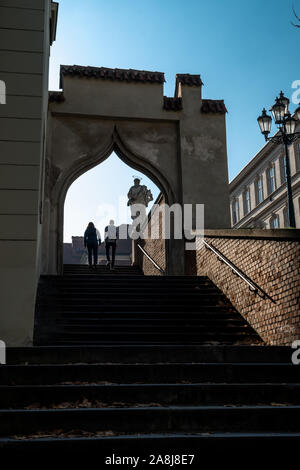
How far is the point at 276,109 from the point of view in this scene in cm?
1225

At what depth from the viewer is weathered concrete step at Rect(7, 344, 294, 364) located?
226 inches

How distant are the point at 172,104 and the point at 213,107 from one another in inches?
44.3

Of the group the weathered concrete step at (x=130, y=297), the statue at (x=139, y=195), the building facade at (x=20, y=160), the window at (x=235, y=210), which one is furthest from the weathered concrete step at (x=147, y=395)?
the window at (x=235, y=210)

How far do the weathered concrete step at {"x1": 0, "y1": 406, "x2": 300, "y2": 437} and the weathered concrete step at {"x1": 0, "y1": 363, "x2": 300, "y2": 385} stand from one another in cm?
89

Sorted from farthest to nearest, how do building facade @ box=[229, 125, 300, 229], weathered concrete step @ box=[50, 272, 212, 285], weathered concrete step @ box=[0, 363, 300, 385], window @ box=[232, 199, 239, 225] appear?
window @ box=[232, 199, 239, 225]
building facade @ box=[229, 125, 300, 229]
weathered concrete step @ box=[50, 272, 212, 285]
weathered concrete step @ box=[0, 363, 300, 385]

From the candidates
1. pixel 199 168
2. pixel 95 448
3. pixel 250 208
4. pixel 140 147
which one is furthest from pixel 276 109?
pixel 250 208

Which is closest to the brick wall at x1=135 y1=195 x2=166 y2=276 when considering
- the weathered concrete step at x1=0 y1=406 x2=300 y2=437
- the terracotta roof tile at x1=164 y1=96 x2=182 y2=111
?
the terracotta roof tile at x1=164 y1=96 x2=182 y2=111

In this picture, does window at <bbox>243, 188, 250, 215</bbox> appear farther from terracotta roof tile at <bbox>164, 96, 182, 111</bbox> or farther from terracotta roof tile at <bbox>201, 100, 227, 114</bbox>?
terracotta roof tile at <bbox>164, 96, 182, 111</bbox>

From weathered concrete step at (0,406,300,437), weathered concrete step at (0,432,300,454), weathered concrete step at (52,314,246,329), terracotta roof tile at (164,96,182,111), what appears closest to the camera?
weathered concrete step at (0,432,300,454)

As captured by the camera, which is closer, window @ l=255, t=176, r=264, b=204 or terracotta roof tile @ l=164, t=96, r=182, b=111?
terracotta roof tile @ l=164, t=96, r=182, b=111

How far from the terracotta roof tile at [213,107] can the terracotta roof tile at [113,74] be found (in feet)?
4.41

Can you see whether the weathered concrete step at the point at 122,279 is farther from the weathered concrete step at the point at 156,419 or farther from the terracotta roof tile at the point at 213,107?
the terracotta roof tile at the point at 213,107

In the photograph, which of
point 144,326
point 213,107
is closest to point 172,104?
point 213,107

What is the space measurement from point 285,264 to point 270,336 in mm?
1051
